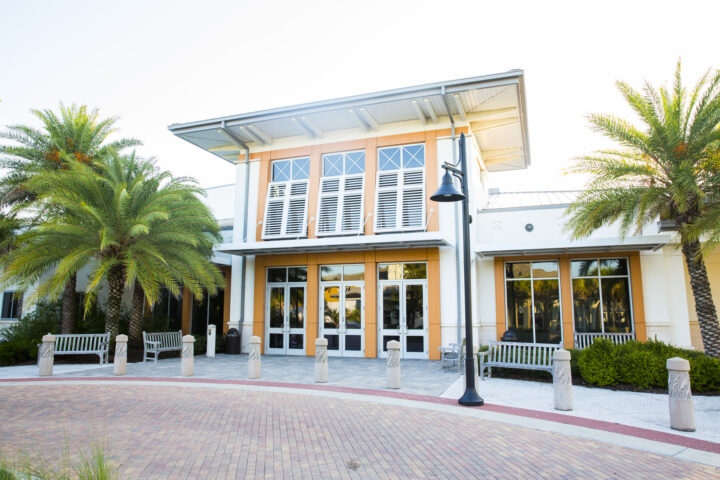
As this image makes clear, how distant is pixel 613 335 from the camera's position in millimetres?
15148

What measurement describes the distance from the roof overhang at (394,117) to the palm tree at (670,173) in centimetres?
368

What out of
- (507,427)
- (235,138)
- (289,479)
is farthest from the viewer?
(235,138)

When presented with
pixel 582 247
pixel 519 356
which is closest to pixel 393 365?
pixel 519 356

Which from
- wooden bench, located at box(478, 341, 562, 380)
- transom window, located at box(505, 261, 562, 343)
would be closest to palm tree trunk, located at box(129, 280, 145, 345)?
wooden bench, located at box(478, 341, 562, 380)

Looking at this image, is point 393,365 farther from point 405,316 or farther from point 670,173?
point 670,173

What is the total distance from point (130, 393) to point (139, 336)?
7.41m

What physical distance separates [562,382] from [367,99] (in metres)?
11.1

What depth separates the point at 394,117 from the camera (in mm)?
17344

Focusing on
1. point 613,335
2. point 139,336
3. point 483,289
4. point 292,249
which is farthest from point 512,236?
point 139,336

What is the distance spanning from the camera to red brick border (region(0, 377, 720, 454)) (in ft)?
21.6

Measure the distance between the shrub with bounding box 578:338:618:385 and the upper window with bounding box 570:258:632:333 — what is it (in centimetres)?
496

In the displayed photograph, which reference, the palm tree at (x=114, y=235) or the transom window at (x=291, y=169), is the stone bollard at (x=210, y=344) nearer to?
the palm tree at (x=114, y=235)

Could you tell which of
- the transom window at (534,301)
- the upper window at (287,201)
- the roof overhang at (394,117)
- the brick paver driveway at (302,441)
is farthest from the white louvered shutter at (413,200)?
the brick paver driveway at (302,441)

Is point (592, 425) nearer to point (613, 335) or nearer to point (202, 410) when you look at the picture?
point (202, 410)
